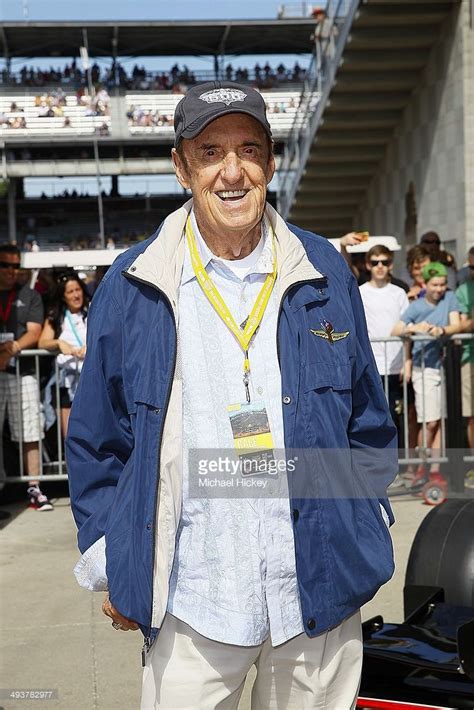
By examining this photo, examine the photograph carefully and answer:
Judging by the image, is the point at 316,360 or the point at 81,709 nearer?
the point at 316,360

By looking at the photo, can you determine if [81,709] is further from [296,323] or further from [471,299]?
[471,299]

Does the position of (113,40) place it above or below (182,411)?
above

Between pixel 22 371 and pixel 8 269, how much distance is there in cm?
85

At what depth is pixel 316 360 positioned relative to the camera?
2.27 m

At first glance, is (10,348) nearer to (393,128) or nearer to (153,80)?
(393,128)

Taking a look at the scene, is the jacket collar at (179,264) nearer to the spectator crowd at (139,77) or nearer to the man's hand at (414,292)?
the man's hand at (414,292)

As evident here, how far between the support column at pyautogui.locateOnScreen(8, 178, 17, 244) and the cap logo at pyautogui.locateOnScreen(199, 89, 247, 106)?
45796mm

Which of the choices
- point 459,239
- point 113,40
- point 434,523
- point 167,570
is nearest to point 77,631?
point 434,523


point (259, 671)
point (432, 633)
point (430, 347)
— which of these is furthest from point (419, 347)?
point (259, 671)

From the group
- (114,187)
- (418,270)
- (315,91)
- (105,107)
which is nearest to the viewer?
(418,270)

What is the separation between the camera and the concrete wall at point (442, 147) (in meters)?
14.8

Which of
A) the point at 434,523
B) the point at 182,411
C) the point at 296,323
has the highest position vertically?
the point at 296,323

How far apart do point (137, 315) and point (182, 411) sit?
249 millimetres

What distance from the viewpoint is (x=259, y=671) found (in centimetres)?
230
